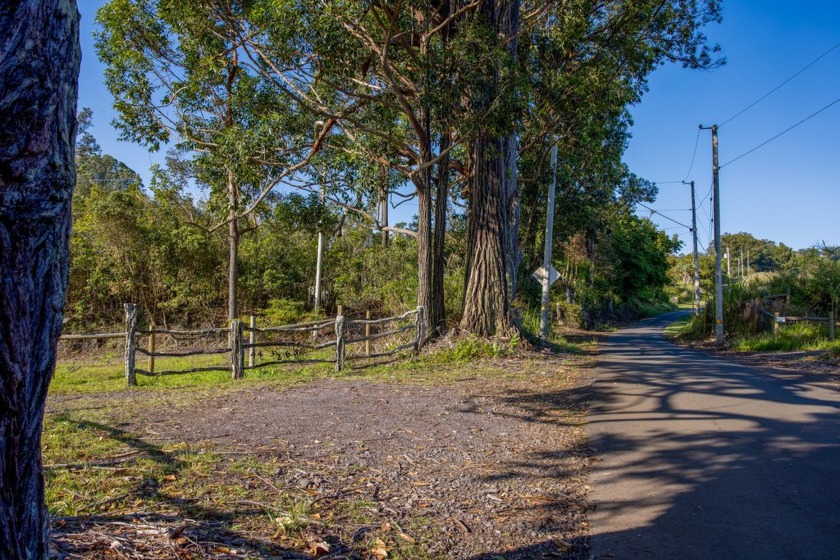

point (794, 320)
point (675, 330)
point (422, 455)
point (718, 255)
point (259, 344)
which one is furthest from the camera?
point (675, 330)

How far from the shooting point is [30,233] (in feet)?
6.64

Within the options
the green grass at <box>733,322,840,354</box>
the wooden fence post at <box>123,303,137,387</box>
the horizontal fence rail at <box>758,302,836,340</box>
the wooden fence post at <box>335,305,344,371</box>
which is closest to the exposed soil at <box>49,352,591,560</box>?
the wooden fence post at <box>335,305,344,371</box>

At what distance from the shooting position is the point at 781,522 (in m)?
4.39

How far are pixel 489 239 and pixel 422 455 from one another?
9.69 meters

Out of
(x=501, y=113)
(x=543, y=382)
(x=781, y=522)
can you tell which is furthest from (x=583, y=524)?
(x=501, y=113)

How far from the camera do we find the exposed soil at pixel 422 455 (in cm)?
421

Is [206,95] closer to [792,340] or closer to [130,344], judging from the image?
[130,344]

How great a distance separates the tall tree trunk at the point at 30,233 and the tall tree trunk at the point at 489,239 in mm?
12957

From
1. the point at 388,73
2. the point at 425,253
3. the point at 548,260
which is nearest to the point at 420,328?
the point at 425,253

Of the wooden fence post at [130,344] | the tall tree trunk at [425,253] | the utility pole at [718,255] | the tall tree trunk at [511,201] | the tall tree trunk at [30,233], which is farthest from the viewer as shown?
the utility pole at [718,255]

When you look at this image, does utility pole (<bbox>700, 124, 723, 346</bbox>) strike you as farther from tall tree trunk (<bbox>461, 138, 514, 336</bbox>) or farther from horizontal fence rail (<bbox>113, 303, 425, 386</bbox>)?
horizontal fence rail (<bbox>113, 303, 425, 386</bbox>)

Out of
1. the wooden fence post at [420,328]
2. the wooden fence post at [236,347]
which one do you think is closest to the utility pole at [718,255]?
the wooden fence post at [420,328]

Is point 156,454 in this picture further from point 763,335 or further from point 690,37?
point 763,335

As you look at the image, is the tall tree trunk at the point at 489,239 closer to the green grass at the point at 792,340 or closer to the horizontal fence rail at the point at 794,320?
the green grass at the point at 792,340
